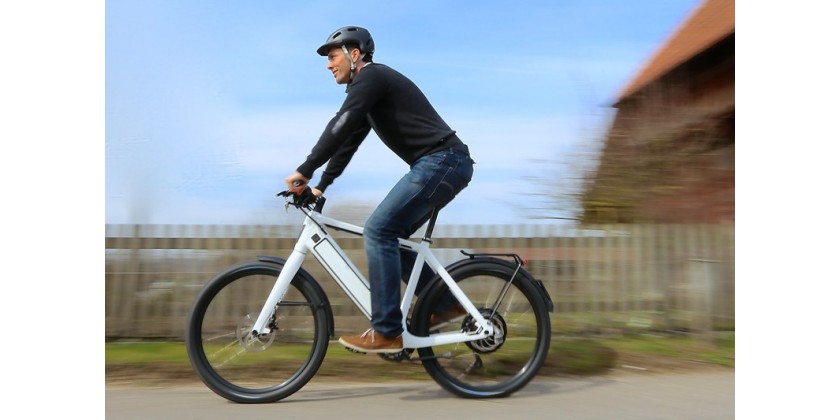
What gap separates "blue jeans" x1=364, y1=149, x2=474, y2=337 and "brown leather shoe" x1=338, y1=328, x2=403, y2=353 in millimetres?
39

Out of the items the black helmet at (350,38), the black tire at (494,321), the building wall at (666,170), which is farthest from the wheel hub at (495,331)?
the building wall at (666,170)

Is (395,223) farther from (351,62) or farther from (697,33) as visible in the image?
(697,33)

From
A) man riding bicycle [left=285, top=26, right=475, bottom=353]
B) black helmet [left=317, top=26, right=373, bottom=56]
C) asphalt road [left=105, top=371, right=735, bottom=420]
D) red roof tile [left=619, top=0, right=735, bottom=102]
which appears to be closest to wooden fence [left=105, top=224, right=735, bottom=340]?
asphalt road [left=105, top=371, right=735, bottom=420]

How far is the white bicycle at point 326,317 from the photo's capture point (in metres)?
4.25

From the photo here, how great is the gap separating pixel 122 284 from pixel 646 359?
4186mm

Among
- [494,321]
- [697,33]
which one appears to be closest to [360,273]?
[494,321]

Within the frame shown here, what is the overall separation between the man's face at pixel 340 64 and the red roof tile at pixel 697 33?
5.28 meters

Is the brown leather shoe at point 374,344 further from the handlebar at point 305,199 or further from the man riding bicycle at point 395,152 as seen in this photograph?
the handlebar at point 305,199

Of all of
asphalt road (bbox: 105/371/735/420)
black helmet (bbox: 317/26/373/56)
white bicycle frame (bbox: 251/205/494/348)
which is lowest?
asphalt road (bbox: 105/371/735/420)

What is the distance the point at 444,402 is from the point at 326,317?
2.71 ft

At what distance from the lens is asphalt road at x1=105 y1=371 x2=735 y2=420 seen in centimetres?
405

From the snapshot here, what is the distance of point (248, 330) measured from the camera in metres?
4.29

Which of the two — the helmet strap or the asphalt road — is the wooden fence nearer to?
the asphalt road
